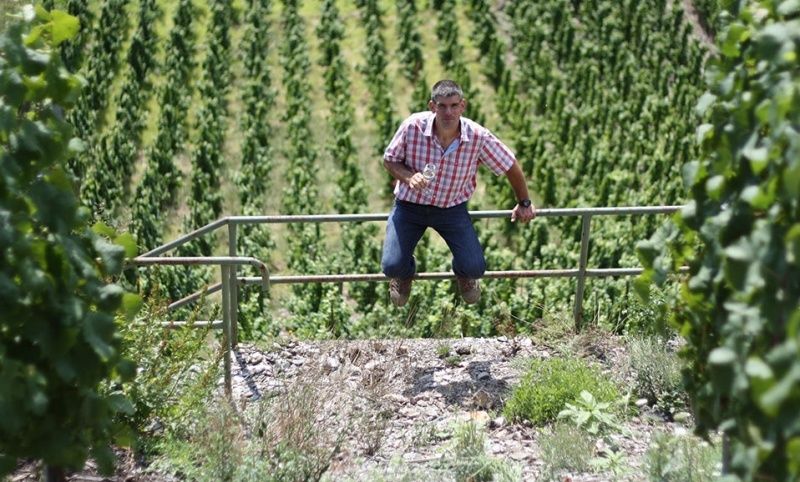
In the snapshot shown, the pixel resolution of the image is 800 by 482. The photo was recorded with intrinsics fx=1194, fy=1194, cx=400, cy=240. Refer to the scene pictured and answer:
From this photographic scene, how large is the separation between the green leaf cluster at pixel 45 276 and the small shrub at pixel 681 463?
2.31 meters

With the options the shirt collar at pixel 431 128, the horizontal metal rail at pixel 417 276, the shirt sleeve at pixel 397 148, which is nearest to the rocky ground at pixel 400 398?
the horizontal metal rail at pixel 417 276

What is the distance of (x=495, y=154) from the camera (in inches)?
277

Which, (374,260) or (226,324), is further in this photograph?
(374,260)

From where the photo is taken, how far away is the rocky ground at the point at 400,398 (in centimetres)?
570

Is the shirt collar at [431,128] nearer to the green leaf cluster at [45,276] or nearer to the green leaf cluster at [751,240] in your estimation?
the green leaf cluster at [751,240]

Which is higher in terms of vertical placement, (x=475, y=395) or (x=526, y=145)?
(x=526, y=145)

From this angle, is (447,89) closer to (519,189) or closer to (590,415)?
(519,189)

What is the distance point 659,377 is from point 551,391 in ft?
2.19

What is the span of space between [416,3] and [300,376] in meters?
12.8

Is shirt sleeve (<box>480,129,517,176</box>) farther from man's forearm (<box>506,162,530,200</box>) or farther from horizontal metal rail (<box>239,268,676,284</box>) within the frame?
horizontal metal rail (<box>239,268,676,284</box>)

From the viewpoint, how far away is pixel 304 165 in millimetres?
13516

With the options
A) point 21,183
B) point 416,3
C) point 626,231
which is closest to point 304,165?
point 626,231

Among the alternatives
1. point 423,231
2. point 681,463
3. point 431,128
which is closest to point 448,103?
point 431,128

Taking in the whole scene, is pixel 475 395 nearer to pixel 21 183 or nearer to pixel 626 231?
pixel 21 183
